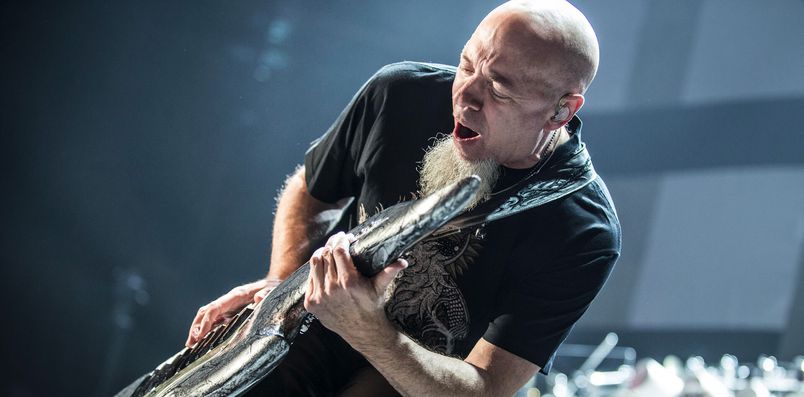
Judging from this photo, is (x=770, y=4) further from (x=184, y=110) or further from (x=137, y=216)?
(x=137, y=216)

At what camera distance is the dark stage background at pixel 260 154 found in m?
4.41

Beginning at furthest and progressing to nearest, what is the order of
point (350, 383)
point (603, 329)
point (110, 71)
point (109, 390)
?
point (603, 329), point (109, 390), point (110, 71), point (350, 383)

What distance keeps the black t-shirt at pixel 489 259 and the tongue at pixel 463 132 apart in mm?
62

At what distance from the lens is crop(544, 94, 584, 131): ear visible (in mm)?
1794

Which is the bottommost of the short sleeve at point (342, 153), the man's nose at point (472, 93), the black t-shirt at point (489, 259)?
the black t-shirt at point (489, 259)

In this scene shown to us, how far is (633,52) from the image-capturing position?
5129 mm

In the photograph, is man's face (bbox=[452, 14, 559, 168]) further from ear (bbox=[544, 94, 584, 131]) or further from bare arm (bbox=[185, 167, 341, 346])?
bare arm (bbox=[185, 167, 341, 346])

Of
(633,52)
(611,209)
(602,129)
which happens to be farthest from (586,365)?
(611,209)

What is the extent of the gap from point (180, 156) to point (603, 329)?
2.69 metres

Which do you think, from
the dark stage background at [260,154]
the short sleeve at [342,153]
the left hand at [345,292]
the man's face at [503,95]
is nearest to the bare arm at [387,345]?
the left hand at [345,292]

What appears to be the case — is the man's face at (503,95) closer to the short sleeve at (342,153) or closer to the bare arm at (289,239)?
the short sleeve at (342,153)

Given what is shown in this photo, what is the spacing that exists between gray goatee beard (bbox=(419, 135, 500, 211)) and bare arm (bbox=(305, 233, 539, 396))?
311 millimetres

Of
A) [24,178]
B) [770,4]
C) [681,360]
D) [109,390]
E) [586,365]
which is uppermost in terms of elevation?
[24,178]

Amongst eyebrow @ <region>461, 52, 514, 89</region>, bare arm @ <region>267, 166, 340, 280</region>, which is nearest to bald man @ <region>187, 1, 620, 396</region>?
eyebrow @ <region>461, 52, 514, 89</region>
